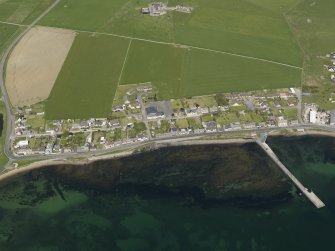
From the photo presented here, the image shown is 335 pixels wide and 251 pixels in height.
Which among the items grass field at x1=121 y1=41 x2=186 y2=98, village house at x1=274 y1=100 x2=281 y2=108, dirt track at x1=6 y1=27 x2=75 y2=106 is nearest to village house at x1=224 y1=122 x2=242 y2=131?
village house at x1=274 y1=100 x2=281 y2=108

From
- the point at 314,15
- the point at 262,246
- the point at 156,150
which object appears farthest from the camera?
the point at 314,15

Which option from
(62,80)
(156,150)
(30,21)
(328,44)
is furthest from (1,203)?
(328,44)

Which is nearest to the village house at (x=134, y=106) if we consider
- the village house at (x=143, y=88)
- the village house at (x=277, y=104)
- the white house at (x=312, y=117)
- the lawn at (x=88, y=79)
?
the lawn at (x=88, y=79)

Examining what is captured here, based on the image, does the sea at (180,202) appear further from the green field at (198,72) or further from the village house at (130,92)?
the village house at (130,92)

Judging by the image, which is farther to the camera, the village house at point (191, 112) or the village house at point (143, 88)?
the village house at point (143, 88)

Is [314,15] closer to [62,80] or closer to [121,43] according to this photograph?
[121,43]

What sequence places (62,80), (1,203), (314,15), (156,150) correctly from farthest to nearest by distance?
(314,15)
(62,80)
(156,150)
(1,203)

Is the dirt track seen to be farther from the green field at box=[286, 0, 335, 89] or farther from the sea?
the green field at box=[286, 0, 335, 89]

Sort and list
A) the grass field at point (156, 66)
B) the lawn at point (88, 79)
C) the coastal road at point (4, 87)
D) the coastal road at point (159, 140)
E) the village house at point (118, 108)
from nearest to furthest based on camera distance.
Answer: the coastal road at point (159, 140)
the coastal road at point (4, 87)
the village house at point (118, 108)
the lawn at point (88, 79)
the grass field at point (156, 66)
